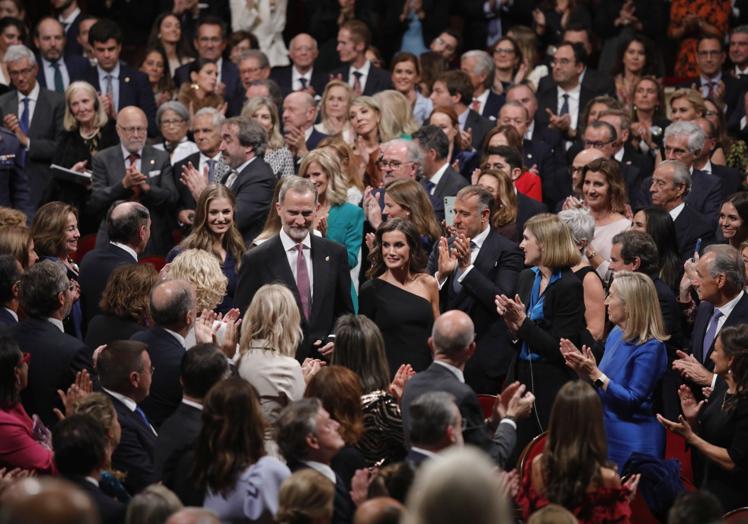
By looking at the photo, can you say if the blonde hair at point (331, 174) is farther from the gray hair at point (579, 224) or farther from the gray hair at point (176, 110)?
the gray hair at point (176, 110)

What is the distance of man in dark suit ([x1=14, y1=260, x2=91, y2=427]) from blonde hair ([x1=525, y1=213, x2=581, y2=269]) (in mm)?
2624

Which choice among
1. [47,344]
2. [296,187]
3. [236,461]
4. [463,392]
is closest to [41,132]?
[296,187]

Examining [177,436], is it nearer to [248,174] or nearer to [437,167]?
[248,174]

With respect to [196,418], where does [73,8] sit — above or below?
above

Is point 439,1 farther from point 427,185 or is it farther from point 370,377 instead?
point 370,377

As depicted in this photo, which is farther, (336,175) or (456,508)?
(336,175)

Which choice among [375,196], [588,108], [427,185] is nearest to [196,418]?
[375,196]

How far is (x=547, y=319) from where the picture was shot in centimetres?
753

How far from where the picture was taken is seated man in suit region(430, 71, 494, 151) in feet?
37.9

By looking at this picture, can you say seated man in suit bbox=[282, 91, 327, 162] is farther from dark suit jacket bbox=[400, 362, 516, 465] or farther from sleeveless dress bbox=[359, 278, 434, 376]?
dark suit jacket bbox=[400, 362, 516, 465]

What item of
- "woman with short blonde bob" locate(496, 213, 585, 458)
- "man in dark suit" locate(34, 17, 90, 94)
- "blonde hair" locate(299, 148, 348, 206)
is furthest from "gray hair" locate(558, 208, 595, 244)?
"man in dark suit" locate(34, 17, 90, 94)

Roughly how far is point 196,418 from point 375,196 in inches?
144

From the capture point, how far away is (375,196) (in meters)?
Answer: 9.17

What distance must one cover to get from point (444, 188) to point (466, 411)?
3.83 meters
